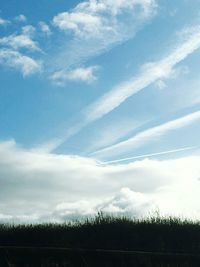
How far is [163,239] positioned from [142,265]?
4.85m

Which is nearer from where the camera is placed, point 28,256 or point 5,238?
point 28,256

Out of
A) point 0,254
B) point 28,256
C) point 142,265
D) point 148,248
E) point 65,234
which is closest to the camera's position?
point 0,254

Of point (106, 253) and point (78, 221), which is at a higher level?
point (78, 221)

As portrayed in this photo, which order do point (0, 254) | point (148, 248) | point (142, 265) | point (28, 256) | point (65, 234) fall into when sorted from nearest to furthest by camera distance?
point (0, 254), point (28, 256), point (142, 265), point (148, 248), point (65, 234)

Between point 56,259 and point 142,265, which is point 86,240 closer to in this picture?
point 142,265

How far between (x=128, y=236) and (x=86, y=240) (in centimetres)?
163

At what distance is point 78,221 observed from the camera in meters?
17.9

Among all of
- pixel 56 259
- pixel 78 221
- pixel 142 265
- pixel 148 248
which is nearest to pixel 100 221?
pixel 78 221

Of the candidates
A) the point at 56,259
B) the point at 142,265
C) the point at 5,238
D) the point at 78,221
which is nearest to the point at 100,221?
the point at 78,221

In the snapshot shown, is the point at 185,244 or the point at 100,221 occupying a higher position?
the point at 100,221

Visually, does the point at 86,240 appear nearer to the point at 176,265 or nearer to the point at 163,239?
the point at 163,239

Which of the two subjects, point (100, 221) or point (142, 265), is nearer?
point (142, 265)

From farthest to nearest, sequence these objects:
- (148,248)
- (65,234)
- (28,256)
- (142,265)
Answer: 1. (65,234)
2. (148,248)
3. (142,265)
4. (28,256)

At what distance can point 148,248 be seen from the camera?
1606 cm
